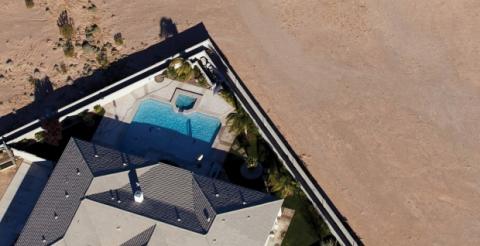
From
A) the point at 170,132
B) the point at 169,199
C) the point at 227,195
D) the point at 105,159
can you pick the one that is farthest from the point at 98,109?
the point at 227,195

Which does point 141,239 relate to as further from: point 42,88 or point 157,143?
point 42,88

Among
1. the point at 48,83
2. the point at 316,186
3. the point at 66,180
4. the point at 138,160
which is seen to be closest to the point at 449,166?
the point at 316,186

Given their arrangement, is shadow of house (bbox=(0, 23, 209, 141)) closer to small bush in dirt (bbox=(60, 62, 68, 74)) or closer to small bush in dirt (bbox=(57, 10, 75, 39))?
small bush in dirt (bbox=(60, 62, 68, 74))

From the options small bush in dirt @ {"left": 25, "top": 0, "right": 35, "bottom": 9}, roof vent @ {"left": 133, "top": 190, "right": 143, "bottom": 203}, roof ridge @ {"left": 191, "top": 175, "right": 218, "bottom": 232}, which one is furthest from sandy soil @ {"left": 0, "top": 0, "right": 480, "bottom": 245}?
roof vent @ {"left": 133, "top": 190, "right": 143, "bottom": 203}

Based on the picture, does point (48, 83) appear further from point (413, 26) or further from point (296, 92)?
point (413, 26)

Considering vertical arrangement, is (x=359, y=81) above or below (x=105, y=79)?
below

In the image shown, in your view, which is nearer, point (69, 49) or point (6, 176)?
point (6, 176)

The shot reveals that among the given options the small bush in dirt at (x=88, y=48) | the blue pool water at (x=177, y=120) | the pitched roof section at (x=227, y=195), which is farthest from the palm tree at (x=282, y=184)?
the small bush in dirt at (x=88, y=48)
